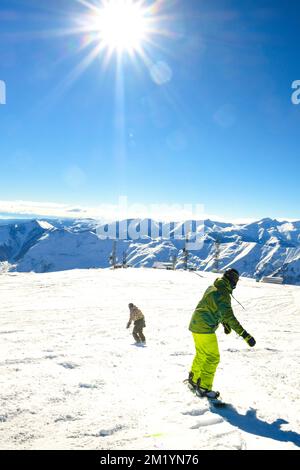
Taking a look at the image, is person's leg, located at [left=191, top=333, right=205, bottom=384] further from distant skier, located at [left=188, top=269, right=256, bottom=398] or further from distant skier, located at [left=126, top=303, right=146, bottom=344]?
distant skier, located at [left=126, top=303, right=146, bottom=344]

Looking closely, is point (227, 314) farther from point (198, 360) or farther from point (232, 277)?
point (198, 360)

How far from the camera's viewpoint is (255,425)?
5848mm

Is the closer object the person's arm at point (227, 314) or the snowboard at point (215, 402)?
the snowboard at point (215, 402)

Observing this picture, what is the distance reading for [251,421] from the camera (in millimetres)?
5992

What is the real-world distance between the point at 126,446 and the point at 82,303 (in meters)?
18.4

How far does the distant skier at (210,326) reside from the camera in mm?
6848

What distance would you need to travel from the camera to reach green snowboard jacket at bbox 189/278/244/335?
684cm

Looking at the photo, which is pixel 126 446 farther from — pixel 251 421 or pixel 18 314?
pixel 18 314

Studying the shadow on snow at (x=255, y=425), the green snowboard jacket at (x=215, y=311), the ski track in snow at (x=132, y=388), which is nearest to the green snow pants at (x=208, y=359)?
the green snowboard jacket at (x=215, y=311)

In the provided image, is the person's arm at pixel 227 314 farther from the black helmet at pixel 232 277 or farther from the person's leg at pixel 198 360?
the person's leg at pixel 198 360

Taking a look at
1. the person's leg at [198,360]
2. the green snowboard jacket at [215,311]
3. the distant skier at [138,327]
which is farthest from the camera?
the distant skier at [138,327]

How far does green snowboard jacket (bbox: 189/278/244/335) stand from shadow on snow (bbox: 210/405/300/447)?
144cm

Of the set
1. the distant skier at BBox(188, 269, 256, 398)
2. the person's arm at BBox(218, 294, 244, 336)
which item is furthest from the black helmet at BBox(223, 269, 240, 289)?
the person's arm at BBox(218, 294, 244, 336)

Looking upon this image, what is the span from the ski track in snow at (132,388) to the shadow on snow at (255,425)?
0.07 feet
